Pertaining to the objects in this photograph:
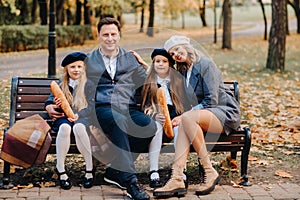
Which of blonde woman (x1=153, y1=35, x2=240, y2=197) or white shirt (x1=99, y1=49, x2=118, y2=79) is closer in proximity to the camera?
blonde woman (x1=153, y1=35, x2=240, y2=197)

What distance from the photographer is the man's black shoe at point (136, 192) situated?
199 inches

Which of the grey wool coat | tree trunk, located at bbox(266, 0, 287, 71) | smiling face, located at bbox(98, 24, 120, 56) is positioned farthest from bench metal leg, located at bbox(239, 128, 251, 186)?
tree trunk, located at bbox(266, 0, 287, 71)

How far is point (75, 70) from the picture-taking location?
5699mm

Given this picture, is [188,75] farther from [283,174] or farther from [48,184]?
[48,184]

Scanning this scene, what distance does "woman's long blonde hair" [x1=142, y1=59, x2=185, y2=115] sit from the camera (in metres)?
5.80

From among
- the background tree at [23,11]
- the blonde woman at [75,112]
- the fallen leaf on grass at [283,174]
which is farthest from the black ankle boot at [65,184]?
the background tree at [23,11]

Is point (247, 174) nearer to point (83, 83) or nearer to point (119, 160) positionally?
point (119, 160)

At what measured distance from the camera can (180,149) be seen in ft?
17.8

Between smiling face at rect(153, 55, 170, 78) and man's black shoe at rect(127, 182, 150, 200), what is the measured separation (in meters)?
1.22

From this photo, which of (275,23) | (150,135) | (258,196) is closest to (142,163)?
(150,135)

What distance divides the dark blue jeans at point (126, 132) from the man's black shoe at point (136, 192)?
136 millimetres

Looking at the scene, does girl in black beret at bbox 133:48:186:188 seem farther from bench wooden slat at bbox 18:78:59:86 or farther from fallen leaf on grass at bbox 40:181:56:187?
fallen leaf on grass at bbox 40:181:56:187

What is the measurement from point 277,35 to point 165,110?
11961mm

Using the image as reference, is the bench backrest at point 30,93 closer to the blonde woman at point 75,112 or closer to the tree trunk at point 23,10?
the blonde woman at point 75,112
